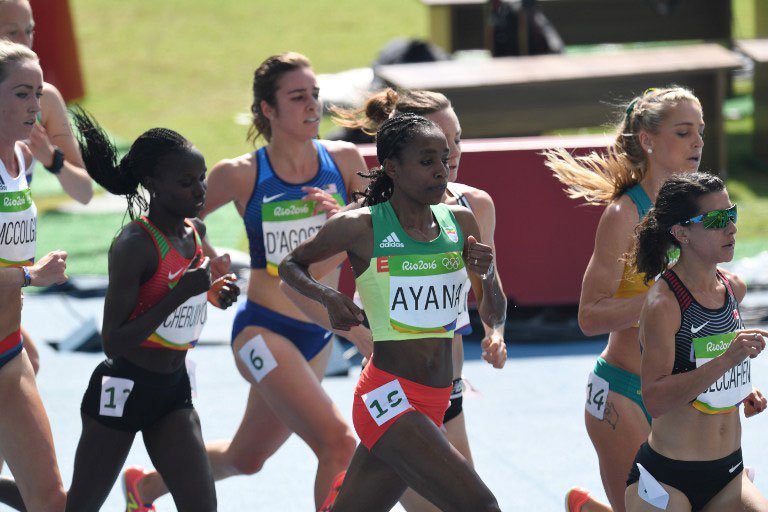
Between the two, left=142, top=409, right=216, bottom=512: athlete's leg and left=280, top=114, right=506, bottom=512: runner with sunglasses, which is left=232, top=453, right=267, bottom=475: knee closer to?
left=142, top=409, right=216, bottom=512: athlete's leg

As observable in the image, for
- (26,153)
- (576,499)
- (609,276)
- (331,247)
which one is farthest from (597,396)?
(26,153)

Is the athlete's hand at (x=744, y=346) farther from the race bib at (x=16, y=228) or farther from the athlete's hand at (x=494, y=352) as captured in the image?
the race bib at (x=16, y=228)

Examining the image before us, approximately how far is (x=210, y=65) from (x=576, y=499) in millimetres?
18648

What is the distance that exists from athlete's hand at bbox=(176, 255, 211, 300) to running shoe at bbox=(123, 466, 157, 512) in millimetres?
1377

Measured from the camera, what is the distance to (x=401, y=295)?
14.6 feet

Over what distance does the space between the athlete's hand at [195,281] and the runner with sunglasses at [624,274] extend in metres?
1.38

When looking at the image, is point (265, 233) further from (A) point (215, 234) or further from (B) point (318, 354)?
(A) point (215, 234)

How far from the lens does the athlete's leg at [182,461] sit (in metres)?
4.79

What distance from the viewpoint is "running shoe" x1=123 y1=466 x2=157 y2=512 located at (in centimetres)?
580

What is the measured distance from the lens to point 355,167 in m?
6.11

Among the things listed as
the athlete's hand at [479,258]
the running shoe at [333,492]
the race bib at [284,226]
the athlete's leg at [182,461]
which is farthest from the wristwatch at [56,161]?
the athlete's hand at [479,258]

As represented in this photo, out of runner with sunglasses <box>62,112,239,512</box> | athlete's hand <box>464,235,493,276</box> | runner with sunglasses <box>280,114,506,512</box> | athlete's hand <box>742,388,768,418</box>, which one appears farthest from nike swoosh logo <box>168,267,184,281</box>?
athlete's hand <box>742,388,768,418</box>

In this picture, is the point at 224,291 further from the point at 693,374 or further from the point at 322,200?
the point at 693,374

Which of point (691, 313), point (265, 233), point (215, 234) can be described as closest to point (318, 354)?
point (265, 233)
